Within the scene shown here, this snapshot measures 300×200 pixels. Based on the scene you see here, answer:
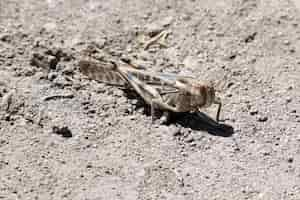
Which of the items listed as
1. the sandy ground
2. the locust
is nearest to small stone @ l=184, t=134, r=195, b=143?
the sandy ground

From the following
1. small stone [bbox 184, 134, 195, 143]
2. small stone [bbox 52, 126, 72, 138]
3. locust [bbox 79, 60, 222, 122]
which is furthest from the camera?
locust [bbox 79, 60, 222, 122]

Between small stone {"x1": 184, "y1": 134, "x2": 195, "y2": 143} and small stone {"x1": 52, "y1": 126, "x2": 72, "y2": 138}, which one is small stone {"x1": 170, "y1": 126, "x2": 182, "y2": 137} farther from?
small stone {"x1": 52, "y1": 126, "x2": 72, "y2": 138}

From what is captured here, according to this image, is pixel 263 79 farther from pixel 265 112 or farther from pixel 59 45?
pixel 59 45

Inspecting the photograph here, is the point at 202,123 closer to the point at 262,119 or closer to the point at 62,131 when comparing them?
the point at 262,119

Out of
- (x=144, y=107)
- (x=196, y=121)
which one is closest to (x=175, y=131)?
(x=196, y=121)

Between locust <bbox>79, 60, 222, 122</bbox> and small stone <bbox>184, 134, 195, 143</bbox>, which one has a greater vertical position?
locust <bbox>79, 60, 222, 122</bbox>
